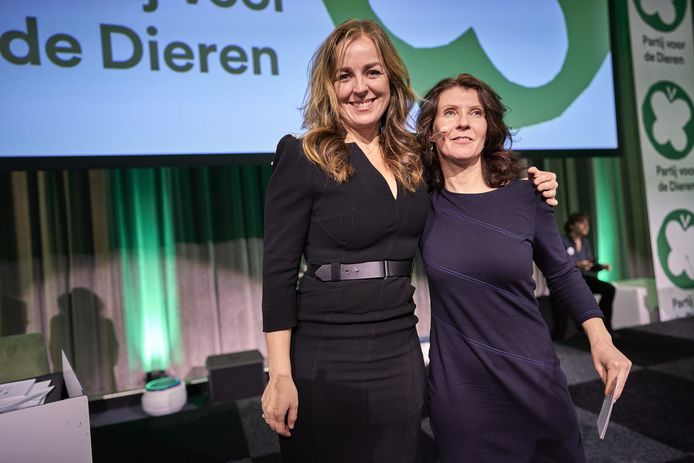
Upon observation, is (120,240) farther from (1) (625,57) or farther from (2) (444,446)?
(1) (625,57)

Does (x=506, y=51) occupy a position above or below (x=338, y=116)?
above

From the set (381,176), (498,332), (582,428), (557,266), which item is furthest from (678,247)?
(381,176)

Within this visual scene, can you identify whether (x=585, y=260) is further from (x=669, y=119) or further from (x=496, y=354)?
(x=496, y=354)

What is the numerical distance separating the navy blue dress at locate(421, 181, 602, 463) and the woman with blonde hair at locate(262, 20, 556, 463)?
170 millimetres

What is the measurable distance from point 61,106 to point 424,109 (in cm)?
235

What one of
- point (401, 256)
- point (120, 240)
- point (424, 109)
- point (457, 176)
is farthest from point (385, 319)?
point (120, 240)

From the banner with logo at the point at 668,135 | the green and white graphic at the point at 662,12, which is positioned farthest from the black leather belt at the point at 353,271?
the green and white graphic at the point at 662,12

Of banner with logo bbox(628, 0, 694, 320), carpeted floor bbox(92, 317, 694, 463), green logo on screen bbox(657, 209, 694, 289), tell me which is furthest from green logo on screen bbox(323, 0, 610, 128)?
carpeted floor bbox(92, 317, 694, 463)

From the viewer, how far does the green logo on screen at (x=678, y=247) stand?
5.11 metres

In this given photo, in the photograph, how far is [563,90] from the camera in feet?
14.2

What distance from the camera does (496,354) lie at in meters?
1.29

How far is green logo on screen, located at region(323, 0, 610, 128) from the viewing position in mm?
3777

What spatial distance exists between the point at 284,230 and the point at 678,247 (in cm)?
540

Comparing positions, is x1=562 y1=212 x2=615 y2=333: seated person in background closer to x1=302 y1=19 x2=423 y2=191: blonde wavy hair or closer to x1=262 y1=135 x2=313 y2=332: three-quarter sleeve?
x1=302 y1=19 x2=423 y2=191: blonde wavy hair
